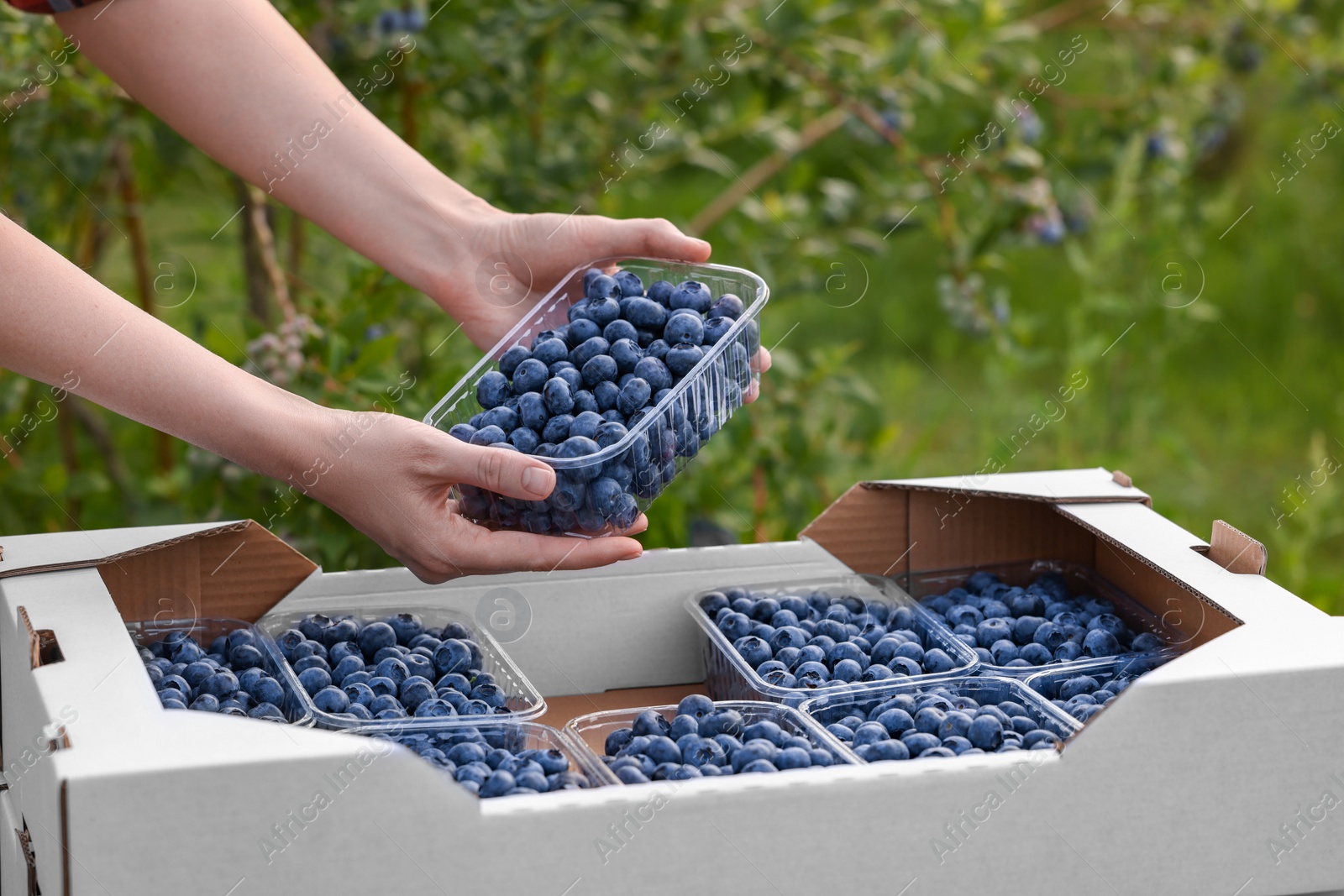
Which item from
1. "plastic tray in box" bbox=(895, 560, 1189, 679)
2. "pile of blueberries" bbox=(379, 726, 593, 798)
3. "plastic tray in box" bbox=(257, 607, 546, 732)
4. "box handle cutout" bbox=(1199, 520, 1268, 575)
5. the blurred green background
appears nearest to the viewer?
"pile of blueberries" bbox=(379, 726, 593, 798)

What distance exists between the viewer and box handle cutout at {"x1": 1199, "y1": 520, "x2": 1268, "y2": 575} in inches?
46.6

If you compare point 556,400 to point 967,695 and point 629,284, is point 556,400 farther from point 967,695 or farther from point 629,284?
point 967,695

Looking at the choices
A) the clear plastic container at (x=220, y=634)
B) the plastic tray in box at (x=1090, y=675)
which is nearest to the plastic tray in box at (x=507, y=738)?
the clear plastic container at (x=220, y=634)

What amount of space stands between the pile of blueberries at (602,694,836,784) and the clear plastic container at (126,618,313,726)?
0.28 m

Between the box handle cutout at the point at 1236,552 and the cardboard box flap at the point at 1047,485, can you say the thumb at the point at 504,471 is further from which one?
the box handle cutout at the point at 1236,552

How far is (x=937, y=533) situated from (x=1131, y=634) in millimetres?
243

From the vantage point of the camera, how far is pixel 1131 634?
135 cm

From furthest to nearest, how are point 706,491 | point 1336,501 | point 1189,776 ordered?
point 1336,501
point 706,491
point 1189,776

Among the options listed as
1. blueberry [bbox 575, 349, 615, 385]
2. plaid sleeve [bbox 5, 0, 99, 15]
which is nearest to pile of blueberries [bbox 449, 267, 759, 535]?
blueberry [bbox 575, 349, 615, 385]

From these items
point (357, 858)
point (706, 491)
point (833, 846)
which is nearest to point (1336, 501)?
point (706, 491)

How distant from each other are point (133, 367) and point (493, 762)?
46 centimetres

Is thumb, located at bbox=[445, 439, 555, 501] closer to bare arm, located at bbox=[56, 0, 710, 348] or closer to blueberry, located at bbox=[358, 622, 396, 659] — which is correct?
blueberry, located at bbox=[358, 622, 396, 659]

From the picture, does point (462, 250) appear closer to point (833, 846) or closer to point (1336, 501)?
point (833, 846)

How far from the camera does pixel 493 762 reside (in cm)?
104
